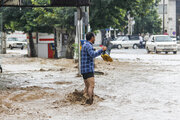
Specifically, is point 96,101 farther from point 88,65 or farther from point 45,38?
point 45,38

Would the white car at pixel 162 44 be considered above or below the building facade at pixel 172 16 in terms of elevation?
below

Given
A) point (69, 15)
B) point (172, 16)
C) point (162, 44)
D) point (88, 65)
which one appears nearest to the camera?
point (88, 65)

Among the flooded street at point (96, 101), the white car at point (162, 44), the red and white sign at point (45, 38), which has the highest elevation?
the red and white sign at point (45, 38)

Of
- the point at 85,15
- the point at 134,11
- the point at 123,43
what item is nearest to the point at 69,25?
the point at 134,11

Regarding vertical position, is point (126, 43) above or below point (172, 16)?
below

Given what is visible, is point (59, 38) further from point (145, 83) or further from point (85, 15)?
point (145, 83)

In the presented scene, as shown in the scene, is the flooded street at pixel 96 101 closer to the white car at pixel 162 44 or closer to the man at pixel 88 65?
the man at pixel 88 65

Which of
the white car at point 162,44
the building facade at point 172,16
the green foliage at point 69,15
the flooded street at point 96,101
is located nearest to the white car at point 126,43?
the white car at point 162,44

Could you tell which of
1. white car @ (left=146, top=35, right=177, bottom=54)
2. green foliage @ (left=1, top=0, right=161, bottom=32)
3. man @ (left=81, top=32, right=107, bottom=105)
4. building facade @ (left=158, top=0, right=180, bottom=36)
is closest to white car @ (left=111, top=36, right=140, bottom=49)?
white car @ (left=146, top=35, right=177, bottom=54)

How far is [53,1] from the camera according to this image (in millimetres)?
12367

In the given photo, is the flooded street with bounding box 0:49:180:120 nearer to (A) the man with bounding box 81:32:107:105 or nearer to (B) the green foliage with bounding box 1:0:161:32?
(A) the man with bounding box 81:32:107:105

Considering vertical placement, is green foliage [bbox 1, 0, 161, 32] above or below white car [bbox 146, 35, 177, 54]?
above

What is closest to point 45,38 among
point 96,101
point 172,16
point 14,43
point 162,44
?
point 162,44

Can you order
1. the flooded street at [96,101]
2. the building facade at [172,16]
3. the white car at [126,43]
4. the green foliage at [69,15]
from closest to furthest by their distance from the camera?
the flooded street at [96,101], the green foliage at [69,15], the white car at [126,43], the building facade at [172,16]
